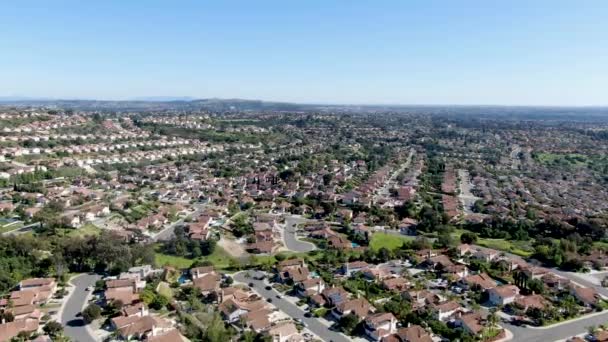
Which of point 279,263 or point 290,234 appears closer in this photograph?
point 279,263

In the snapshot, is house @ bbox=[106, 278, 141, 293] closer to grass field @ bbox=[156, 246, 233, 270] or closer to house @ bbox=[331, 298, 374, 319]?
grass field @ bbox=[156, 246, 233, 270]

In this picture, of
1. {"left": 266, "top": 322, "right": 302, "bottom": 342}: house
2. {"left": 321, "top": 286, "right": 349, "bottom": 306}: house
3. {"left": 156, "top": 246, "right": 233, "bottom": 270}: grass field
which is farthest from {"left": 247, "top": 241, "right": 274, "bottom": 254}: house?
{"left": 266, "top": 322, "right": 302, "bottom": 342}: house

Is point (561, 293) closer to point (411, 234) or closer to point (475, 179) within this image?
point (411, 234)

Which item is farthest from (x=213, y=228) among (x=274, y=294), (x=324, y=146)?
(x=324, y=146)

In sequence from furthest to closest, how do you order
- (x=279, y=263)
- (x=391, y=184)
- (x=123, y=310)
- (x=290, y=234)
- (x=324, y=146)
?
(x=324, y=146), (x=391, y=184), (x=290, y=234), (x=279, y=263), (x=123, y=310)

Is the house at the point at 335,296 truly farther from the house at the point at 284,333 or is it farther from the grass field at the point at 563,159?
the grass field at the point at 563,159

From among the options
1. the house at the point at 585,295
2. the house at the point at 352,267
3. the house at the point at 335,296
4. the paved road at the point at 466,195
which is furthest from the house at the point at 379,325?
the paved road at the point at 466,195

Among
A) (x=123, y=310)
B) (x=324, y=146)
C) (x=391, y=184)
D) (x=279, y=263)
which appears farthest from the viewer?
(x=324, y=146)
